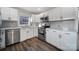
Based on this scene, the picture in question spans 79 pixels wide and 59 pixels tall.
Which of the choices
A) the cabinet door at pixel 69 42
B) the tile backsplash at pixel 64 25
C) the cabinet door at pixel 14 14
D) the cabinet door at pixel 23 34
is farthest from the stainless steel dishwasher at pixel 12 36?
the cabinet door at pixel 69 42

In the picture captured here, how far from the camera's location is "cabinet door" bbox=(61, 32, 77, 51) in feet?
4.55

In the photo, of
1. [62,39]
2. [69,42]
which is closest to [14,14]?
[62,39]

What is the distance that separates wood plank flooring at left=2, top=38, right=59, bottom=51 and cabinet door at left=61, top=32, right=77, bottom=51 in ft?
0.65

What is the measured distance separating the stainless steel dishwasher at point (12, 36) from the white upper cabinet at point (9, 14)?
0.25 m

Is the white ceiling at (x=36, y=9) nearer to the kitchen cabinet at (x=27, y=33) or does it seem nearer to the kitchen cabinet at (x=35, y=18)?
the kitchen cabinet at (x=35, y=18)

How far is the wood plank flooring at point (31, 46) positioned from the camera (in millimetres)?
1439

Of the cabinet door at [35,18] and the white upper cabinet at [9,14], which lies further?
the cabinet door at [35,18]

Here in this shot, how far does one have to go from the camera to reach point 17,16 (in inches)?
57.0

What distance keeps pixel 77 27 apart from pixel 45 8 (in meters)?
0.73

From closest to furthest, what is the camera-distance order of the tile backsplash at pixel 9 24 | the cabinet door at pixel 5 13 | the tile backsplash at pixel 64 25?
the cabinet door at pixel 5 13, the tile backsplash at pixel 9 24, the tile backsplash at pixel 64 25

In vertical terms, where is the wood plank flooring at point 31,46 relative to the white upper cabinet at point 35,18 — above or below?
below

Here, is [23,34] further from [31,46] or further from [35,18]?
[35,18]
